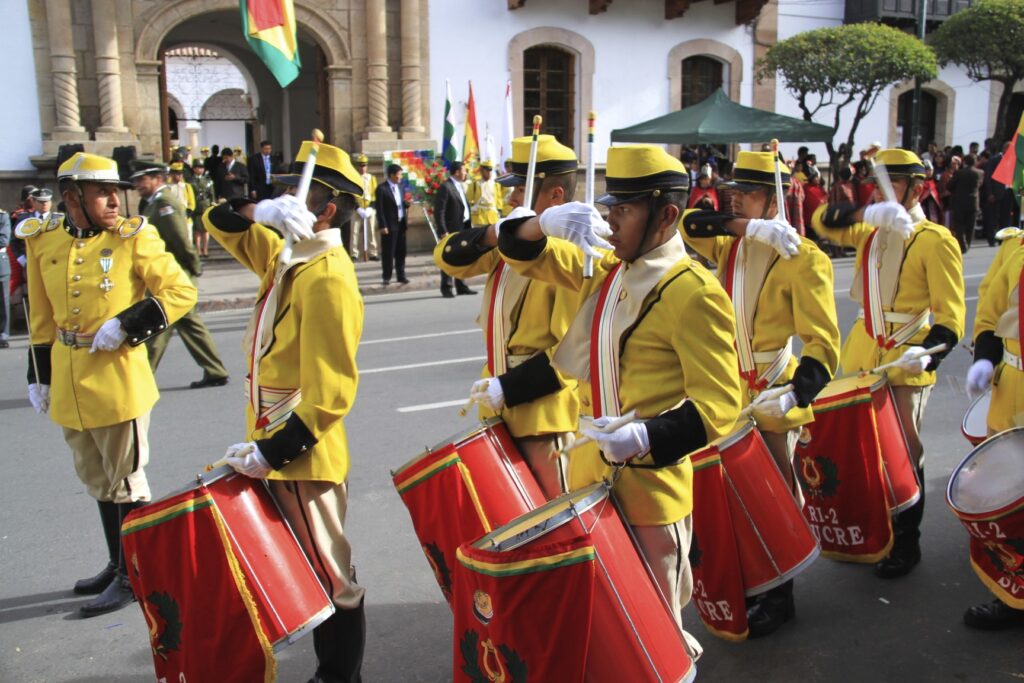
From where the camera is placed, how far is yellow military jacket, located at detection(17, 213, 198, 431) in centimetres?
438

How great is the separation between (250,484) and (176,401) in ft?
17.3

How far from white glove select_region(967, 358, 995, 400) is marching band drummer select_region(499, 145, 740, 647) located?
1936mm

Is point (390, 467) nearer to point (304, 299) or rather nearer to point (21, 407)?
point (304, 299)

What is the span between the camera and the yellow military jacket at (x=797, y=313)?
405 cm

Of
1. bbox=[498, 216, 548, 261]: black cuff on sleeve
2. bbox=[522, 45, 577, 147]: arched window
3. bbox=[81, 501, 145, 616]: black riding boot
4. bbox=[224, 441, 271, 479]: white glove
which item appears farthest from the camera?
bbox=[522, 45, 577, 147]: arched window

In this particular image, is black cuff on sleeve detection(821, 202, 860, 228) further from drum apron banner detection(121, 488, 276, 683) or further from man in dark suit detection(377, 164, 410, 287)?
man in dark suit detection(377, 164, 410, 287)

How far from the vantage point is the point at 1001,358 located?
14.5 ft

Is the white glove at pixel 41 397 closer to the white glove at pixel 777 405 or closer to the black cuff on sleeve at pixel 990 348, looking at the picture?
the white glove at pixel 777 405

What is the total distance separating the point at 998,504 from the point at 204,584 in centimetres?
278

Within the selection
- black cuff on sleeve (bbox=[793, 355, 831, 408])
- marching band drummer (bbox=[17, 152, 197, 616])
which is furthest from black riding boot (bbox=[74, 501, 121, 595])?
black cuff on sleeve (bbox=[793, 355, 831, 408])

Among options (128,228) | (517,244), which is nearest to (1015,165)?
(517,244)

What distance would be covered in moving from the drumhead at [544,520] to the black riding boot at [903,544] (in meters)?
2.37

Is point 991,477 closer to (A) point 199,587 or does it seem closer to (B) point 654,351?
(B) point 654,351

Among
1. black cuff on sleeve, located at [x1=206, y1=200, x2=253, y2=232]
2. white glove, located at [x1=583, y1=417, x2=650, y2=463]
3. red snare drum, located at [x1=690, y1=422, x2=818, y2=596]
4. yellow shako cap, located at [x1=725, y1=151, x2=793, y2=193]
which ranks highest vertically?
yellow shako cap, located at [x1=725, y1=151, x2=793, y2=193]
